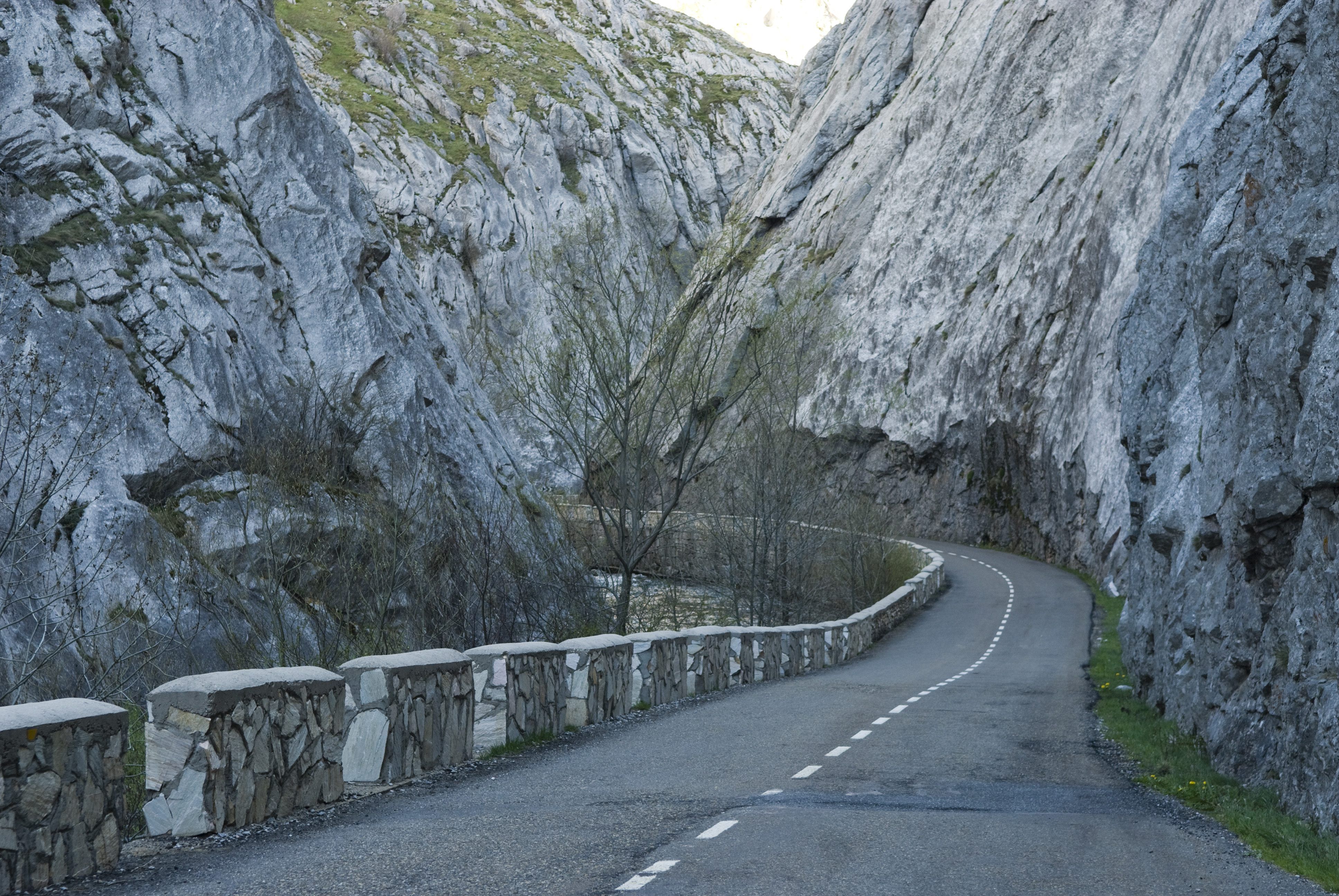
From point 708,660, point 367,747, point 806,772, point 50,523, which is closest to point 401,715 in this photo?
point 367,747

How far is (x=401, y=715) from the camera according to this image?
32.0ft

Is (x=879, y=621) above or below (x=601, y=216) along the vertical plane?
below

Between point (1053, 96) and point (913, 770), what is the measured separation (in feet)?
193

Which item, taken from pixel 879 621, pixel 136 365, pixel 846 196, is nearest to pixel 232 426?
pixel 136 365

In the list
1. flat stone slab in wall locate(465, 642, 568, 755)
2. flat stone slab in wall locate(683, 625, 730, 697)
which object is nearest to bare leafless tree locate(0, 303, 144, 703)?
flat stone slab in wall locate(465, 642, 568, 755)

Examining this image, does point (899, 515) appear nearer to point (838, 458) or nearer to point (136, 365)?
point (838, 458)

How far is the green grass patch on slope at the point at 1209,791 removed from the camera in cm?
768

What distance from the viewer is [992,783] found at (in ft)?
33.7

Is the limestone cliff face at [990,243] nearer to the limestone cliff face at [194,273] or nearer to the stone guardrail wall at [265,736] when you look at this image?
the limestone cliff face at [194,273]

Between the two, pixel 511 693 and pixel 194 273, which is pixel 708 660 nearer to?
pixel 511 693

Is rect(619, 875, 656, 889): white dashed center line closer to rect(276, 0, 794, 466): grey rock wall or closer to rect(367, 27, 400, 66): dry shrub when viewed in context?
rect(276, 0, 794, 466): grey rock wall

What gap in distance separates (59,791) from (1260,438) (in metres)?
10.5

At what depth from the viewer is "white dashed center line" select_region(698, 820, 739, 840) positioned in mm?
7570

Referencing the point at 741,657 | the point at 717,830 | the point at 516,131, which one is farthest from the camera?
the point at 516,131
